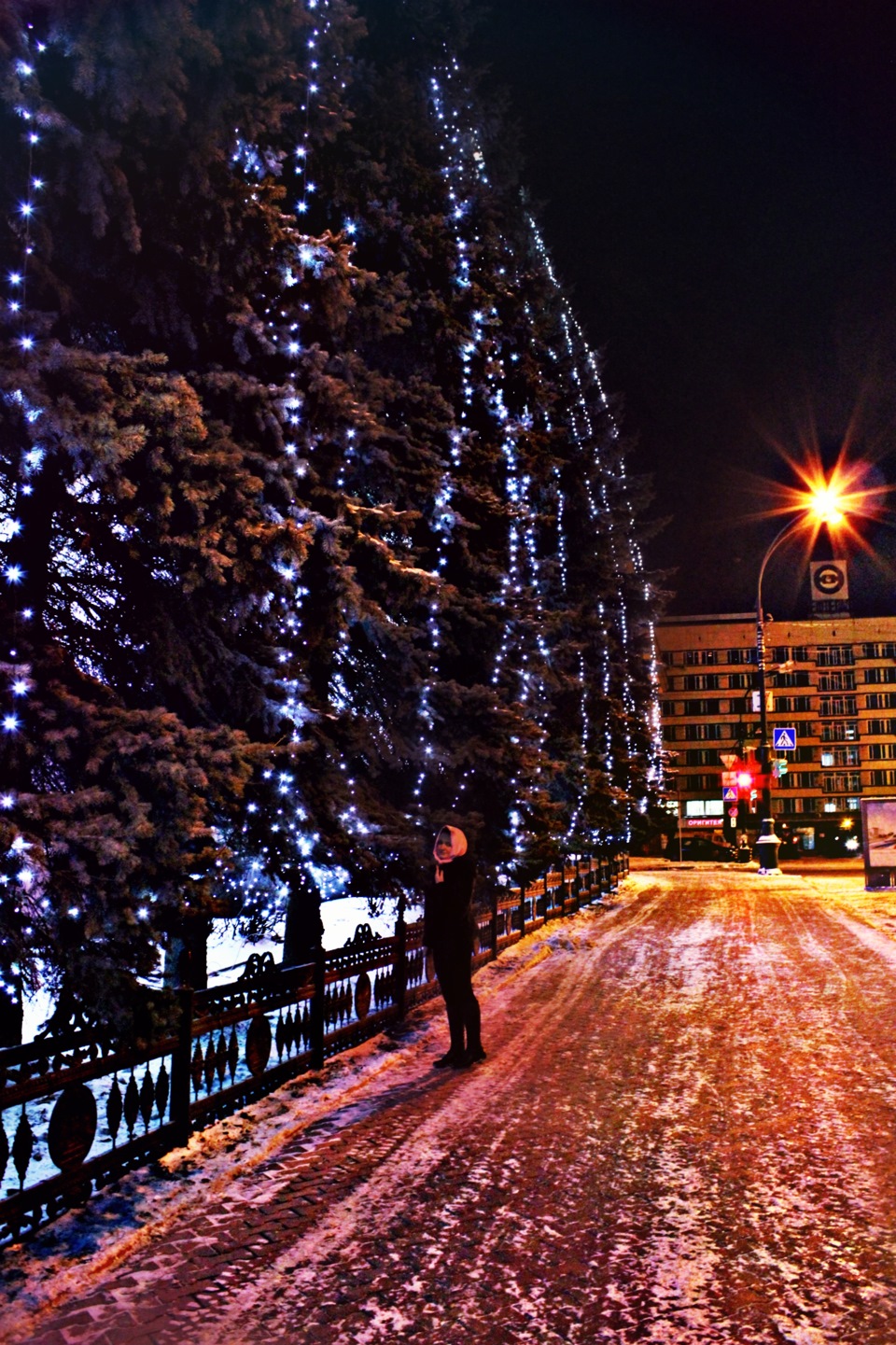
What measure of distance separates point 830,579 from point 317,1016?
326 feet

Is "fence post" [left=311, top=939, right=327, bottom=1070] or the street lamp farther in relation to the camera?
the street lamp

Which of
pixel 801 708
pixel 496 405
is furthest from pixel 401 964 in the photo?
pixel 801 708

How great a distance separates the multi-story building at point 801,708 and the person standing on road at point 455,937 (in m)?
84.8

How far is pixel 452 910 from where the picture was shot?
8750mm

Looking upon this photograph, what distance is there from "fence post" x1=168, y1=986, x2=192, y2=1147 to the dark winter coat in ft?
9.11

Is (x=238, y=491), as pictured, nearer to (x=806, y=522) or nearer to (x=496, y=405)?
(x=496, y=405)

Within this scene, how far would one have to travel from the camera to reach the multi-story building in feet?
305

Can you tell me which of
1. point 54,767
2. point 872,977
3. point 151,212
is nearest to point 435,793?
point 872,977

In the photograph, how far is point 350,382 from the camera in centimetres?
1164

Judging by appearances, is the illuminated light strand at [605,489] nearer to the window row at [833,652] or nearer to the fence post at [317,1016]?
the fence post at [317,1016]

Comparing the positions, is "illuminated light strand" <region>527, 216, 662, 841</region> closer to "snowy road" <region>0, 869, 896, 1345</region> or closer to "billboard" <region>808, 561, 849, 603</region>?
"snowy road" <region>0, 869, 896, 1345</region>

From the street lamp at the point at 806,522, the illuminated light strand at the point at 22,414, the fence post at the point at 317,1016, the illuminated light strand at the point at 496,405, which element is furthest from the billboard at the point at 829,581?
the illuminated light strand at the point at 22,414

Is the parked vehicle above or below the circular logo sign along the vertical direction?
below

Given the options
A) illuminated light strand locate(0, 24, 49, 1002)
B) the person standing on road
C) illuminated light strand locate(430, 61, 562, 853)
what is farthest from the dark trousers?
illuminated light strand locate(430, 61, 562, 853)
